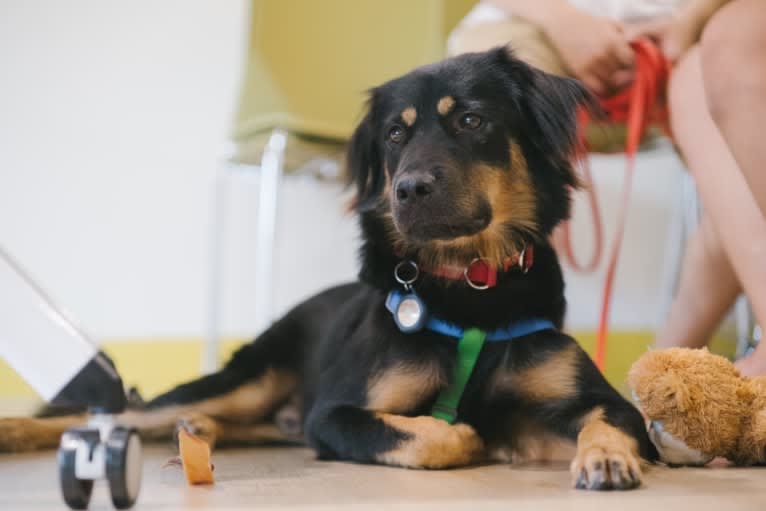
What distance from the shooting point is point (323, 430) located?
1497 millimetres

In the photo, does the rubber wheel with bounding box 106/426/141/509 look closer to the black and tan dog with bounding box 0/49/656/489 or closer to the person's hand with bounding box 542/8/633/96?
the black and tan dog with bounding box 0/49/656/489

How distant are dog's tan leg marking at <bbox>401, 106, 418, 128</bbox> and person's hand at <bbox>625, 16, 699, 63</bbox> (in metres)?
0.68

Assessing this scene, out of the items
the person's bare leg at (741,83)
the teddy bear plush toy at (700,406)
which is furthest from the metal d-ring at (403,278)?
the person's bare leg at (741,83)

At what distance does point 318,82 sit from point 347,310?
1028 millimetres

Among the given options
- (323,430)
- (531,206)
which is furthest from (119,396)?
(531,206)

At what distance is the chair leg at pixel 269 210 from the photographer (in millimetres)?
2723

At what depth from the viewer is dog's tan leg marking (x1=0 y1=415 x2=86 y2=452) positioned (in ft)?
5.56

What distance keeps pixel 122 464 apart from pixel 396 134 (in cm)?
95

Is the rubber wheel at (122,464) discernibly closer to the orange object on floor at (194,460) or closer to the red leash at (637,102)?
the orange object on floor at (194,460)

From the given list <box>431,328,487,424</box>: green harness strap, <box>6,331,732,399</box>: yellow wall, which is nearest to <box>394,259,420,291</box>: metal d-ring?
<box>431,328,487,424</box>: green harness strap

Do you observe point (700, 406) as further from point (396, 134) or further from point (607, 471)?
point (396, 134)

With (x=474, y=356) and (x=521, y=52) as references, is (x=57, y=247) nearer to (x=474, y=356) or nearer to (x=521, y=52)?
(x=521, y=52)

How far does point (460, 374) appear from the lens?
58.7 inches

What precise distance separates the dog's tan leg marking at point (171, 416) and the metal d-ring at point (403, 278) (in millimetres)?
553
